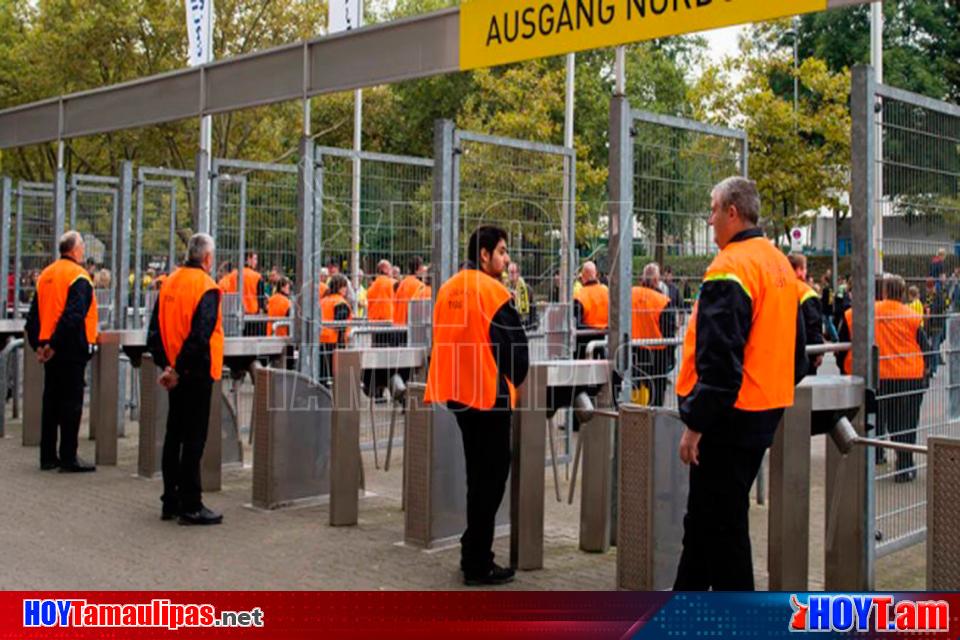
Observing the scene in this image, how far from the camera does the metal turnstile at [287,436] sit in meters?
8.91

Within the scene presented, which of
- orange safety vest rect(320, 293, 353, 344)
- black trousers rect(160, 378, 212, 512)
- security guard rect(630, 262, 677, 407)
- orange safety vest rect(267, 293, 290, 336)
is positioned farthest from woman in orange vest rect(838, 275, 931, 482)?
orange safety vest rect(267, 293, 290, 336)

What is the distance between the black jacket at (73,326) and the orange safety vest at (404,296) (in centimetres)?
306

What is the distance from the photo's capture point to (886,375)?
22.2ft

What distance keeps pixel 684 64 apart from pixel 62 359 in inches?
1457

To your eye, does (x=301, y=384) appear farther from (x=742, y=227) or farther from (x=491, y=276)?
(x=742, y=227)

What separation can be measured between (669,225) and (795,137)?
17831mm

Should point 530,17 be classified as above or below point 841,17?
below

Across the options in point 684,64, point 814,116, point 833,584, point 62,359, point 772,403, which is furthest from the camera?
point 684,64

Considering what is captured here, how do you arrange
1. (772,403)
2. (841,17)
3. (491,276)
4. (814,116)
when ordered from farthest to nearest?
(841,17)
(814,116)
(491,276)
(772,403)

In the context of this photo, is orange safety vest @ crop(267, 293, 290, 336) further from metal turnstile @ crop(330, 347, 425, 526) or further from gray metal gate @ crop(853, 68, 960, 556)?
gray metal gate @ crop(853, 68, 960, 556)

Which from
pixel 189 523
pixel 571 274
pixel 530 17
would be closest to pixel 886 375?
pixel 530 17

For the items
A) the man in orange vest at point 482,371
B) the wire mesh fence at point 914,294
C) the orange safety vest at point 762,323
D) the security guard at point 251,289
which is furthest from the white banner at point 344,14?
the orange safety vest at point 762,323

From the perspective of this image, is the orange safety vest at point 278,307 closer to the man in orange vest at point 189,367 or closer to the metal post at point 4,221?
the metal post at point 4,221

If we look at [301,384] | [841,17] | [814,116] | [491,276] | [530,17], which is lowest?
[301,384]
